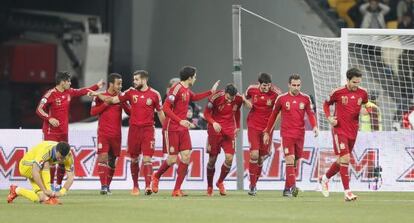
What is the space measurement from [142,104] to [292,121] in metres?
2.55

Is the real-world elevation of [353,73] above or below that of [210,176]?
above

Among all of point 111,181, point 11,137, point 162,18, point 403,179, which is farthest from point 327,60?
point 162,18

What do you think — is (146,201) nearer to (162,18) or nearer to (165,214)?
(165,214)

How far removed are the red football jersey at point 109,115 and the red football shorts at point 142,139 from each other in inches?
17.0

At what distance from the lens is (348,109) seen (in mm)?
20922

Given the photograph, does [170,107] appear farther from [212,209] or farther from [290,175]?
[212,209]

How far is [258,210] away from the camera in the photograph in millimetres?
17984

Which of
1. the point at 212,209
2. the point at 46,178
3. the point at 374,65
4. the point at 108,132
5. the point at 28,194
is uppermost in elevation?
the point at 374,65

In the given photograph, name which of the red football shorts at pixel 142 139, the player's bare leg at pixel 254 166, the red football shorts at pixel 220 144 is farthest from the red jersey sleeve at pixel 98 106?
the player's bare leg at pixel 254 166

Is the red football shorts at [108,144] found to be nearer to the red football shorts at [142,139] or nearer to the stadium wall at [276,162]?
the red football shorts at [142,139]

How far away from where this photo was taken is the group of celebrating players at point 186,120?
21.6 meters

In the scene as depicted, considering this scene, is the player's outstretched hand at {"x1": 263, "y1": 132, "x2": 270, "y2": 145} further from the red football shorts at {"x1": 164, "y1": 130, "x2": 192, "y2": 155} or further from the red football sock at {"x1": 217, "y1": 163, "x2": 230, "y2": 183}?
the red football shorts at {"x1": 164, "y1": 130, "x2": 192, "y2": 155}

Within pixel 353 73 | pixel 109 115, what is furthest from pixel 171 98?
pixel 353 73

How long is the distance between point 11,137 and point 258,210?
8.15m
